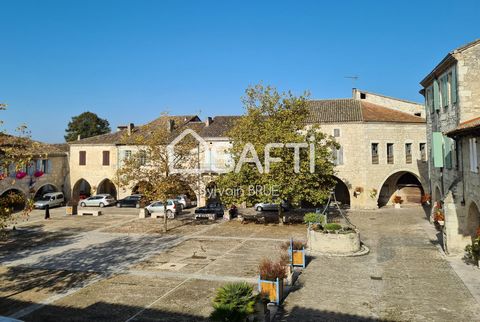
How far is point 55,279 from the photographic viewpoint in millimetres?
14188

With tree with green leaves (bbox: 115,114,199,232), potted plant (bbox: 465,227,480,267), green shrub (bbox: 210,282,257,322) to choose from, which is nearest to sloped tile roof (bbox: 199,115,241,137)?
tree with green leaves (bbox: 115,114,199,232)

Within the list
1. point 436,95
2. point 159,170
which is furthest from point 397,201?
point 159,170

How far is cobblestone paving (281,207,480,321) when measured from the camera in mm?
10281

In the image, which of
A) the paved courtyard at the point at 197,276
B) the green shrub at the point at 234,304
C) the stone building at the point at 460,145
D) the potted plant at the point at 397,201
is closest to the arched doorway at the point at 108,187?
the paved courtyard at the point at 197,276

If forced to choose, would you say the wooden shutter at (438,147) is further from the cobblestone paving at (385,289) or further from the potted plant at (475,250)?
the potted plant at (475,250)

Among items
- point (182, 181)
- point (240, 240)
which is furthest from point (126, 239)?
point (240, 240)

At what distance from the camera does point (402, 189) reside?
33.6m

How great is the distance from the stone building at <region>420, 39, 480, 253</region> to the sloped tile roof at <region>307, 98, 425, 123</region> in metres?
12.0

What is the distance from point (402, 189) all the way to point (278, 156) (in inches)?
667

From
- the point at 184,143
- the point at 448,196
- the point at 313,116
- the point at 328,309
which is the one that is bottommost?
the point at 328,309

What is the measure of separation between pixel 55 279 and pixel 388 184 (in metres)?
28.6

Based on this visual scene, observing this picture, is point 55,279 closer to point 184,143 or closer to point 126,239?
point 126,239

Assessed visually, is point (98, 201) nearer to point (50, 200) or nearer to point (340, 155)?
point (50, 200)

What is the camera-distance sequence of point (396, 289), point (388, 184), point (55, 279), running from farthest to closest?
point (388, 184) < point (55, 279) < point (396, 289)
